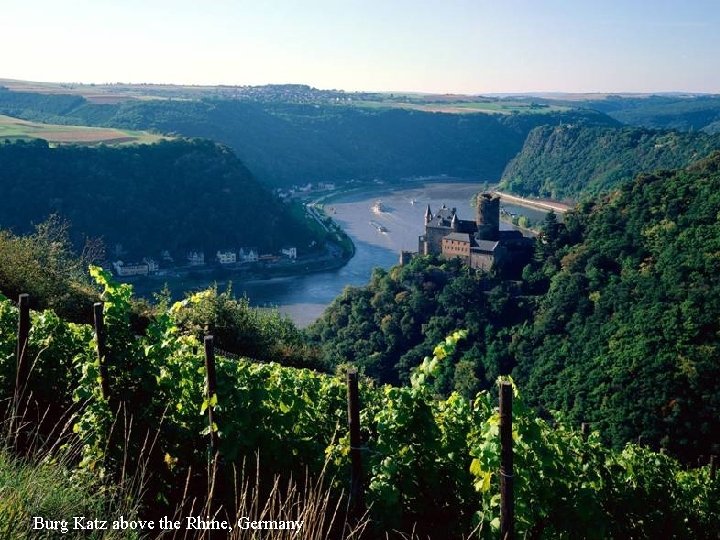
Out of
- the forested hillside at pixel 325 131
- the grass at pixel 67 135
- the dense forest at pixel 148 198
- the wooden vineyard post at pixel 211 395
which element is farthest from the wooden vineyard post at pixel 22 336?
the forested hillside at pixel 325 131

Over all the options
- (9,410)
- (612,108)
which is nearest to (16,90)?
(9,410)

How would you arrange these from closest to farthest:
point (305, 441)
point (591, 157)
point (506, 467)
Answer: point (506, 467) → point (305, 441) → point (591, 157)

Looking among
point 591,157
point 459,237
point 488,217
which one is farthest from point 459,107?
point 459,237

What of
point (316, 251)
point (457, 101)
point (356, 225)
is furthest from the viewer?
point (457, 101)

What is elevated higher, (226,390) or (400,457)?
(226,390)

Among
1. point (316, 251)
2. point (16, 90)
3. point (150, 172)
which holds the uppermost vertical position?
point (16, 90)

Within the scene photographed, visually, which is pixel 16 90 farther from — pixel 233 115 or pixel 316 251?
pixel 316 251

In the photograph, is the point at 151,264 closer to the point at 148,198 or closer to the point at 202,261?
the point at 202,261
